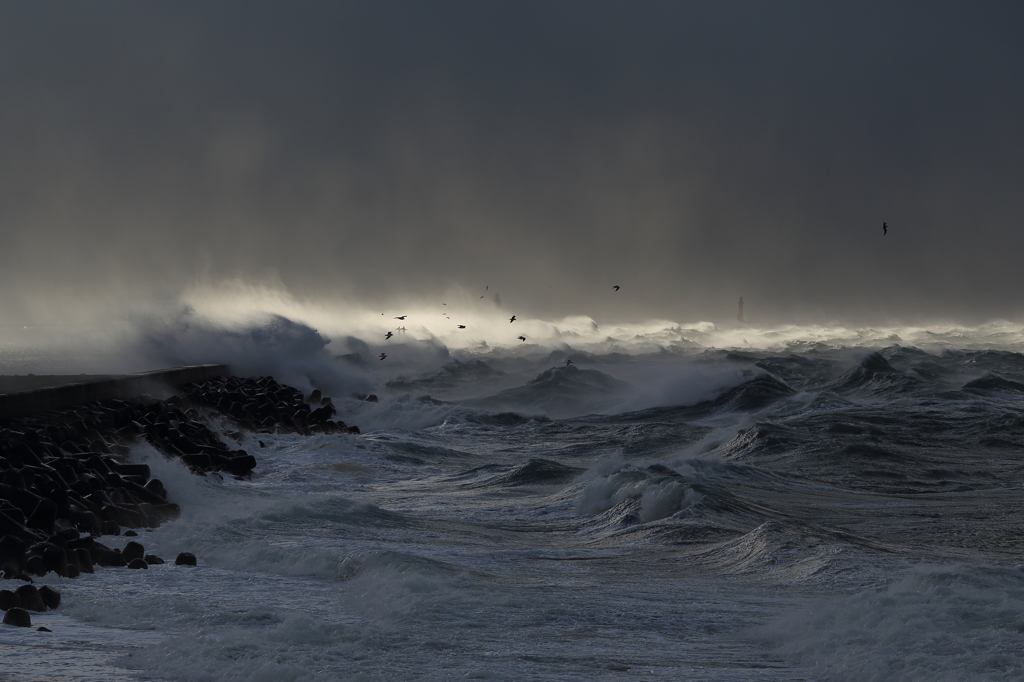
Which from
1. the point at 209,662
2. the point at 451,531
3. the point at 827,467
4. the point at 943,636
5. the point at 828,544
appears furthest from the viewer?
the point at 827,467

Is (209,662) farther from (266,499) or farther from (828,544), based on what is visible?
(266,499)

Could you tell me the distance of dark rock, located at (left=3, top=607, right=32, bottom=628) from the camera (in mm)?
4609

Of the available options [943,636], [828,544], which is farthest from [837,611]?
[828,544]

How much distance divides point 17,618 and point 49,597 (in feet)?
1.30

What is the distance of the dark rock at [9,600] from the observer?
16.0 feet

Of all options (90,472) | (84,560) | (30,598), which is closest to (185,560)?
(84,560)

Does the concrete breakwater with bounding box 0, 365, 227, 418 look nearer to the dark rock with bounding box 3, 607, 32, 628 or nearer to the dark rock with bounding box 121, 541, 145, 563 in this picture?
the dark rock with bounding box 121, 541, 145, 563

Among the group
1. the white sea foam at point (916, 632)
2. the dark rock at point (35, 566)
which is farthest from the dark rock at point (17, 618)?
the white sea foam at point (916, 632)

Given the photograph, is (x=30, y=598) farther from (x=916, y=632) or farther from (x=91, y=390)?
(x=91, y=390)

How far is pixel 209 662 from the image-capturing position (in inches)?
163

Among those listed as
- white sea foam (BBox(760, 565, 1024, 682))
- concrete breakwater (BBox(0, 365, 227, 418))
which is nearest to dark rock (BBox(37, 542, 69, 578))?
white sea foam (BBox(760, 565, 1024, 682))

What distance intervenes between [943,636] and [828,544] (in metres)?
2.70

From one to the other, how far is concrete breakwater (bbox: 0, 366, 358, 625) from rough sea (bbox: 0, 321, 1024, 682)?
24 centimetres

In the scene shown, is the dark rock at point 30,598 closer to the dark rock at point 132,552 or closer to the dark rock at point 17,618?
the dark rock at point 17,618
